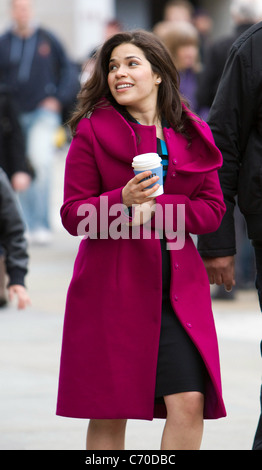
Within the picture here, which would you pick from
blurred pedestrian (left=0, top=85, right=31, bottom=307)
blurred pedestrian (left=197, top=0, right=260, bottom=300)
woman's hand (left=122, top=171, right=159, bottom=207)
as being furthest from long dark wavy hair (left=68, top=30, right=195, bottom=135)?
blurred pedestrian (left=0, top=85, right=31, bottom=307)

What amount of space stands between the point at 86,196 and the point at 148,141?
29 centimetres

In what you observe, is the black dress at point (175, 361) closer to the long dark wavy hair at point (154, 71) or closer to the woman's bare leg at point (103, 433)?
the woman's bare leg at point (103, 433)

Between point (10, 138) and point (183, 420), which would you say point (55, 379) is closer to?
point (183, 420)

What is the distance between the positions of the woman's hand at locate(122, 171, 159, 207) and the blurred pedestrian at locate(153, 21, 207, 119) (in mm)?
5314

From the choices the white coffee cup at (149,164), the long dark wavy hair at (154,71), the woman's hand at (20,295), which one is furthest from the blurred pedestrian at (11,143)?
the white coffee cup at (149,164)

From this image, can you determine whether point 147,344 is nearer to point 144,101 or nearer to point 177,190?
point 177,190

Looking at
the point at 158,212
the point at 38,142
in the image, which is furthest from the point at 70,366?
the point at 38,142

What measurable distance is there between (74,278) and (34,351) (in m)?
2.97

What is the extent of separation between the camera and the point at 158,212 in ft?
12.3

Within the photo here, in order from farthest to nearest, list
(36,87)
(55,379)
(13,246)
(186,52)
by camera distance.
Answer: (36,87)
(186,52)
(55,379)
(13,246)

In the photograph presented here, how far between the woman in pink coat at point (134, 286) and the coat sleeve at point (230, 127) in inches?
12.3

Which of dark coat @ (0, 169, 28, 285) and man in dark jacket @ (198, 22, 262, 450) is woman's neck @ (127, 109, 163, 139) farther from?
dark coat @ (0, 169, 28, 285)

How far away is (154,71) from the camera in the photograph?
395 centimetres

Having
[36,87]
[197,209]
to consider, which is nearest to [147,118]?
[197,209]
